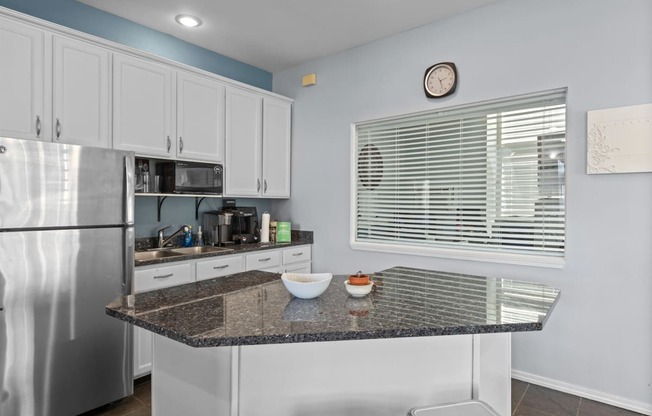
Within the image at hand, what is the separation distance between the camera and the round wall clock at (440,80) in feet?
10.3

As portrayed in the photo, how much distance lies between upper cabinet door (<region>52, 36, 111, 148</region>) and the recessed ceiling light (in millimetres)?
714

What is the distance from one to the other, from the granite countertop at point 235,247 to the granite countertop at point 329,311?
1.12 m

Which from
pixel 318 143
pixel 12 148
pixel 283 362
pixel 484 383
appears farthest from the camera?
pixel 318 143

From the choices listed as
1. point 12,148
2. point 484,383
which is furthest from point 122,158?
point 484,383

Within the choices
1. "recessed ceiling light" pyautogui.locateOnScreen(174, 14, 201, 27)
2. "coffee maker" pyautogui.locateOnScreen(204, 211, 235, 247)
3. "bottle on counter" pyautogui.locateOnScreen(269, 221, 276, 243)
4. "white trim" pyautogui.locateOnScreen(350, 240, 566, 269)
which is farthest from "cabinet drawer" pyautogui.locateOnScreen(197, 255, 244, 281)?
"recessed ceiling light" pyautogui.locateOnScreen(174, 14, 201, 27)

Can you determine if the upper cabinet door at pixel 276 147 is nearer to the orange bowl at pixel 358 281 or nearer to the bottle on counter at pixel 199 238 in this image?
the bottle on counter at pixel 199 238

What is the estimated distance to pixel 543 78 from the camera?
274 centimetres

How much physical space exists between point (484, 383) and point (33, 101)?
2.94 m

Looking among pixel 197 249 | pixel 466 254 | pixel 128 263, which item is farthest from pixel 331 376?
pixel 197 249

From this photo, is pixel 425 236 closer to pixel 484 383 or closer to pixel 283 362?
pixel 484 383

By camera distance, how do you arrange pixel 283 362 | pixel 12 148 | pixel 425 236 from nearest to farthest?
pixel 283 362, pixel 12 148, pixel 425 236

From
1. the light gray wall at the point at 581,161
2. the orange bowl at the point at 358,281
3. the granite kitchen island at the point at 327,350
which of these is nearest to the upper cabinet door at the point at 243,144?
the light gray wall at the point at 581,161

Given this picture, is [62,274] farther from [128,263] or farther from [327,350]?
[327,350]

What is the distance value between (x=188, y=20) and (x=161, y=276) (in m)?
2.11
